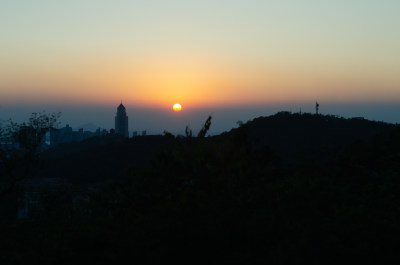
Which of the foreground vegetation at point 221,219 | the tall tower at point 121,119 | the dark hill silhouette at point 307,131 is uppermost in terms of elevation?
the tall tower at point 121,119

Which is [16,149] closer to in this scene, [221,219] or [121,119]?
[221,219]

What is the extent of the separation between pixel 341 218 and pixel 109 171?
39435 millimetres

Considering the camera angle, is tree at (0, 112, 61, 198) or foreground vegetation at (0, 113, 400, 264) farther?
tree at (0, 112, 61, 198)

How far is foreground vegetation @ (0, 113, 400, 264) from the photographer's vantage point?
782 centimetres

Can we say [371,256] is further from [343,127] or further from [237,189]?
[343,127]

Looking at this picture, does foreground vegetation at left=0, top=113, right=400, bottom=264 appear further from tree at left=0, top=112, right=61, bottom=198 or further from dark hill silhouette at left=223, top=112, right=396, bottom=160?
dark hill silhouette at left=223, top=112, right=396, bottom=160

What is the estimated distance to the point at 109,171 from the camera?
45.3 m

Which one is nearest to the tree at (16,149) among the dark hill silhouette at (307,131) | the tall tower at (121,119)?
the dark hill silhouette at (307,131)

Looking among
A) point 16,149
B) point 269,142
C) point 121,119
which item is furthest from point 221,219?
point 121,119

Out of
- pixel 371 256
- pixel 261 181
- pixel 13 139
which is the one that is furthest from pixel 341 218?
pixel 13 139

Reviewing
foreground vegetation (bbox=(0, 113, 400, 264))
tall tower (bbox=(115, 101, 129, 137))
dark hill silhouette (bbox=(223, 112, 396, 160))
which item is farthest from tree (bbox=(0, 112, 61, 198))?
tall tower (bbox=(115, 101, 129, 137))

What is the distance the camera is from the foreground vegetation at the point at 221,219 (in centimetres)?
782

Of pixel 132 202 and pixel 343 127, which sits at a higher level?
pixel 343 127

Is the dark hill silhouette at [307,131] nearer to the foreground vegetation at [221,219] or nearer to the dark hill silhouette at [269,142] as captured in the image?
the dark hill silhouette at [269,142]
